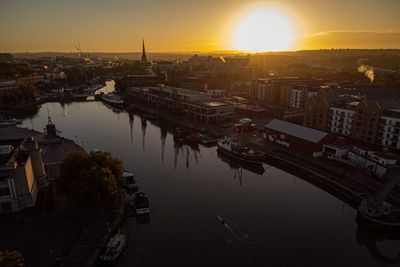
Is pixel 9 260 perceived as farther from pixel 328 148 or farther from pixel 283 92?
pixel 283 92

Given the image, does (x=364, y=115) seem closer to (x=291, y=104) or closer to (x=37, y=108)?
(x=291, y=104)

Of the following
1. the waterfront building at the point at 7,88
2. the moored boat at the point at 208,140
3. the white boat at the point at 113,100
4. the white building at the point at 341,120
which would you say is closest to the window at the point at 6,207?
the moored boat at the point at 208,140

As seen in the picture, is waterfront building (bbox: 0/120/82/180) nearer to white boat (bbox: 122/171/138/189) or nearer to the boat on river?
white boat (bbox: 122/171/138/189)

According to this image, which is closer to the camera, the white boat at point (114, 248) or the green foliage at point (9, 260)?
the green foliage at point (9, 260)

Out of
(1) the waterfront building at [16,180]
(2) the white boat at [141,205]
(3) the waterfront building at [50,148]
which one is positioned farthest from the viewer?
(3) the waterfront building at [50,148]

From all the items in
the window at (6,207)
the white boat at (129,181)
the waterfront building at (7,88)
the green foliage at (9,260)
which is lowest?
the white boat at (129,181)

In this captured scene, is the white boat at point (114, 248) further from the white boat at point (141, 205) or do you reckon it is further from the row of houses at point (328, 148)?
the row of houses at point (328, 148)

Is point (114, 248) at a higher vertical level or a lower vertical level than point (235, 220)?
higher

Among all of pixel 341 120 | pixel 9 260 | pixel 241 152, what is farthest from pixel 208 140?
pixel 9 260

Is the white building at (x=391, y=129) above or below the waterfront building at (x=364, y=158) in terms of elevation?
above
